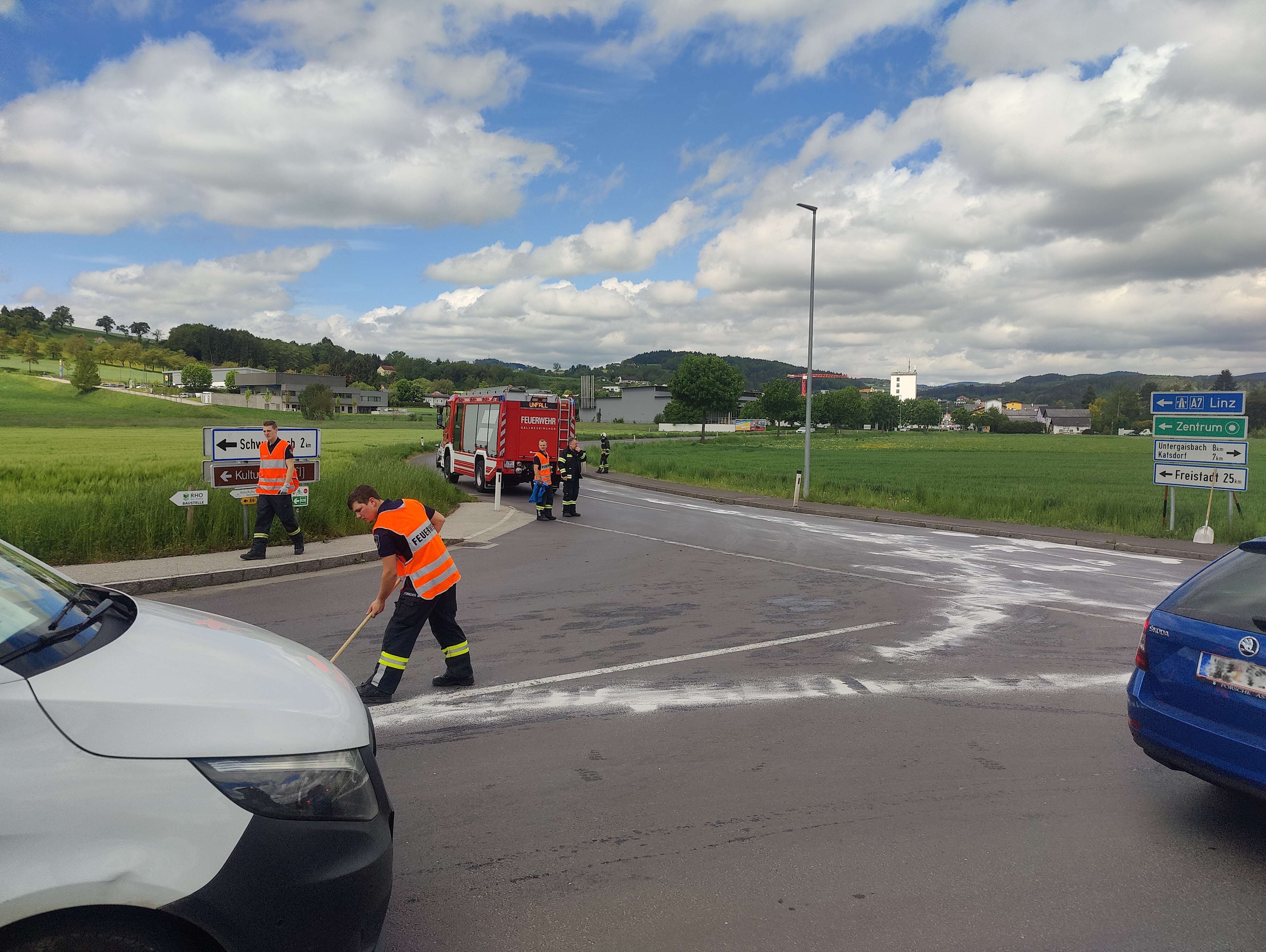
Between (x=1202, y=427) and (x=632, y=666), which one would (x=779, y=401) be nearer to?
(x=1202, y=427)

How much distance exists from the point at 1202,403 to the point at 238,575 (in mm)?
18489

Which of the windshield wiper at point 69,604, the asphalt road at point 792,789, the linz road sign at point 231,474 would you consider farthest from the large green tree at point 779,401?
the windshield wiper at point 69,604

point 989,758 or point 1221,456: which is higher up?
point 1221,456

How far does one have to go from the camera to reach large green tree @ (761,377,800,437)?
11125cm

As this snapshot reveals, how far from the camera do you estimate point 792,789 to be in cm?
457

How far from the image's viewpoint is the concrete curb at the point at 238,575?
10258mm

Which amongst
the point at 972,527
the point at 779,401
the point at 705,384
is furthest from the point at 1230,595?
the point at 779,401

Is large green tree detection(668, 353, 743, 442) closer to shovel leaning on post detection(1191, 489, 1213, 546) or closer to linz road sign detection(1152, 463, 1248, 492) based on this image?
linz road sign detection(1152, 463, 1248, 492)

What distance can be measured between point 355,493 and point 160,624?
11.2 ft

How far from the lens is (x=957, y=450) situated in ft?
245

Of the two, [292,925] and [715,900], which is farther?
[715,900]

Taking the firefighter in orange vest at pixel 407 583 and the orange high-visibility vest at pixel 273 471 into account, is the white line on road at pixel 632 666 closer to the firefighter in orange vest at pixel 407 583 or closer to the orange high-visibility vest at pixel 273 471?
the firefighter in orange vest at pixel 407 583

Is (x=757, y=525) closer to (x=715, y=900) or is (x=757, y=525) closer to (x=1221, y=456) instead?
(x=1221, y=456)

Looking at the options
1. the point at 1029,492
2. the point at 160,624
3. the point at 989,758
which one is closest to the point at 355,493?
the point at 160,624
